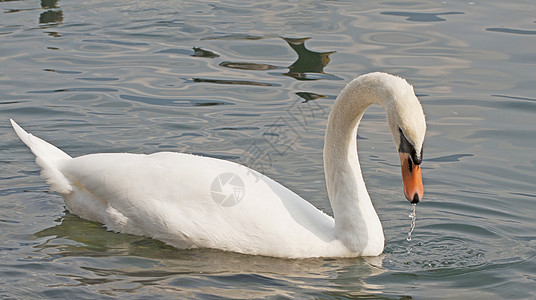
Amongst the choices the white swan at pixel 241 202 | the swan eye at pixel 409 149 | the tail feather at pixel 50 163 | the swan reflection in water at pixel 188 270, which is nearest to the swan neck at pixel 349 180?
the white swan at pixel 241 202

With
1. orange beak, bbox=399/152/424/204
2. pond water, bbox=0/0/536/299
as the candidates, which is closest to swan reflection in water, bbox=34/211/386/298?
pond water, bbox=0/0/536/299

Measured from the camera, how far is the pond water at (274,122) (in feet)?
21.0

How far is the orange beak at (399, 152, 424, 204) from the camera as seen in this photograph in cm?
607

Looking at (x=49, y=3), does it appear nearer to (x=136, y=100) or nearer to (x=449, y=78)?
(x=136, y=100)

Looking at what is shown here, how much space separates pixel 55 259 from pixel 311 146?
147 inches

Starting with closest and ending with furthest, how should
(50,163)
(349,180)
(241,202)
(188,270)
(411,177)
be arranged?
1. (411,177)
2. (188,270)
3. (241,202)
4. (349,180)
5. (50,163)

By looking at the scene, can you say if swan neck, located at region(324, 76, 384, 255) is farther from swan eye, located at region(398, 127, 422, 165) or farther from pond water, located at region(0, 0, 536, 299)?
swan eye, located at region(398, 127, 422, 165)

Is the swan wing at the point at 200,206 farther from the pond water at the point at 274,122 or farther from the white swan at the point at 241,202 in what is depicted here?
the pond water at the point at 274,122
